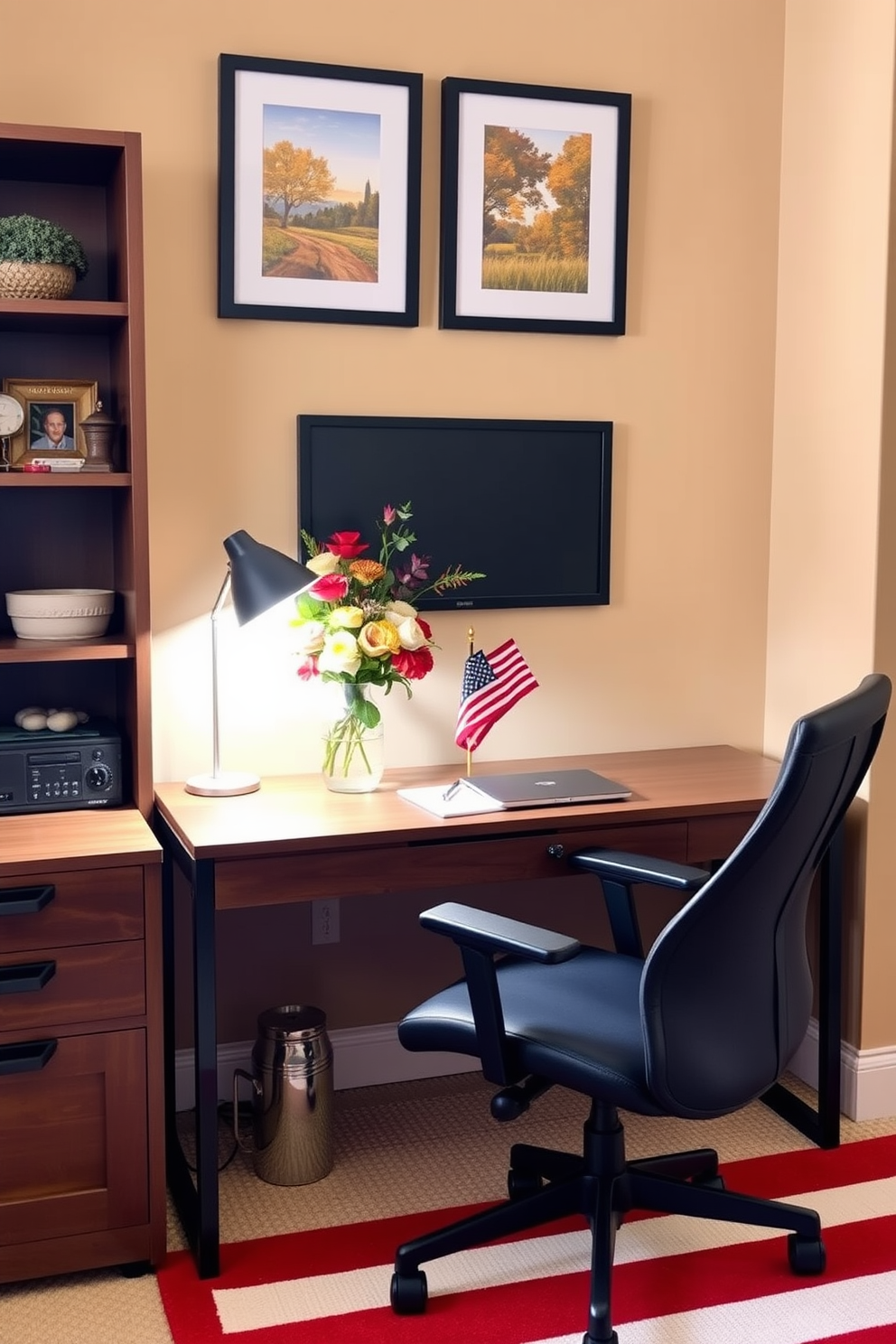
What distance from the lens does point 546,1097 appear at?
295cm

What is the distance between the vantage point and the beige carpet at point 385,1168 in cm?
217

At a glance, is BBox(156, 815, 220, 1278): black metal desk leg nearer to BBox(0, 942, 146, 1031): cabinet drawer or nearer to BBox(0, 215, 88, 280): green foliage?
BBox(0, 942, 146, 1031): cabinet drawer

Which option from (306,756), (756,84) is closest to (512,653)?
(306,756)

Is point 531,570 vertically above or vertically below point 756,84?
below

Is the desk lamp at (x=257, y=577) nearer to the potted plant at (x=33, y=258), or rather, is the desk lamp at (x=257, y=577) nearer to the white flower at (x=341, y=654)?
the white flower at (x=341, y=654)

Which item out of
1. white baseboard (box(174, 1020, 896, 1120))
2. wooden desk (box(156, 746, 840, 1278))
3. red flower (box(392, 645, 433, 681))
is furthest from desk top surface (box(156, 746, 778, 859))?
white baseboard (box(174, 1020, 896, 1120))

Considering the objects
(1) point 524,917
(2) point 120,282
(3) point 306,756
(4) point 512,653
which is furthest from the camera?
(1) point 524,917

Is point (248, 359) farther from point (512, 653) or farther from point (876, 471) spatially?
point (876, 471)

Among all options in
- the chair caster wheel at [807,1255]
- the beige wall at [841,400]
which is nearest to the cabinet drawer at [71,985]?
the chair caster wheel at [807,1255]

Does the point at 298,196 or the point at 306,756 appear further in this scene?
the point at 306,756

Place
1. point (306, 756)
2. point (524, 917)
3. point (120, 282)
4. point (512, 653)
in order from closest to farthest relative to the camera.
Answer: point (120, 282) → point (512, 653) → point (306, 756) → point (524, 917)

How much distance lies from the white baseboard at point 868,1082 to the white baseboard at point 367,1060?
2.57 ft

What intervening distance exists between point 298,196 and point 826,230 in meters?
1.10

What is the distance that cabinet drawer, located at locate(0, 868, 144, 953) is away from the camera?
2146 millimetres
